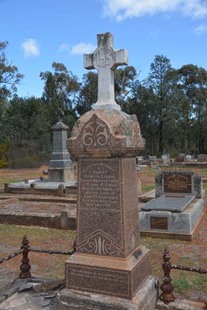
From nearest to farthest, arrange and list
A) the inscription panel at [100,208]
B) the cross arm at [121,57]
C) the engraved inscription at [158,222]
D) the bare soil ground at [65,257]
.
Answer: the inscription panel at [100,208], the cross arm at [121,57], the bare soil ground at [65,257], the engraved inscription at [158,222]

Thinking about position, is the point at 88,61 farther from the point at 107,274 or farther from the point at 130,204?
the point at 107,274

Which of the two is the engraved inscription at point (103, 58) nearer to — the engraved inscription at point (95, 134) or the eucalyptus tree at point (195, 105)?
the engraved inscription at point (95, 134)

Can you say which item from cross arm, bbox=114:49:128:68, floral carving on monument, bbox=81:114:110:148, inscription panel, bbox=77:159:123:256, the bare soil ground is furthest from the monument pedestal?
cross arm, bbox=114:49:128:68

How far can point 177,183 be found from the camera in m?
13.0

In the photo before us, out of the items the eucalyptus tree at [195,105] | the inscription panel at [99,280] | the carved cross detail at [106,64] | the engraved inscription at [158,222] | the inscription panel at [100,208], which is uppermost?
the eucalyptus tree at [195,105]

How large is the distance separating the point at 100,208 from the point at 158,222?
5.66 meters

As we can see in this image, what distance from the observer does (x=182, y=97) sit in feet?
167

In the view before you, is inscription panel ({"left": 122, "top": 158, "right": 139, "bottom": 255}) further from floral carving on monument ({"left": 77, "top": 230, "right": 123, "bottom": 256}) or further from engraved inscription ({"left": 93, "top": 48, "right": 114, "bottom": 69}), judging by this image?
engraved inscription ({"left": 93, "top": 48, "right": 114, "bottom": 69})

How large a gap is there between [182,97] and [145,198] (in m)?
39.2

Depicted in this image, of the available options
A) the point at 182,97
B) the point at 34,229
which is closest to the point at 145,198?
the point at 34,229

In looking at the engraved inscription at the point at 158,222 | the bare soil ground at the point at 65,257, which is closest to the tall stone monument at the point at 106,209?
the bare soil ground at the point at 65,257

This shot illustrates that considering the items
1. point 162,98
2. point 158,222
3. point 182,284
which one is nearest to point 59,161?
point 158,222

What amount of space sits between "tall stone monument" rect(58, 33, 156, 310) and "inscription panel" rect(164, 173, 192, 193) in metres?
8.11

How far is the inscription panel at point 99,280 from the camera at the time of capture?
4.56m
